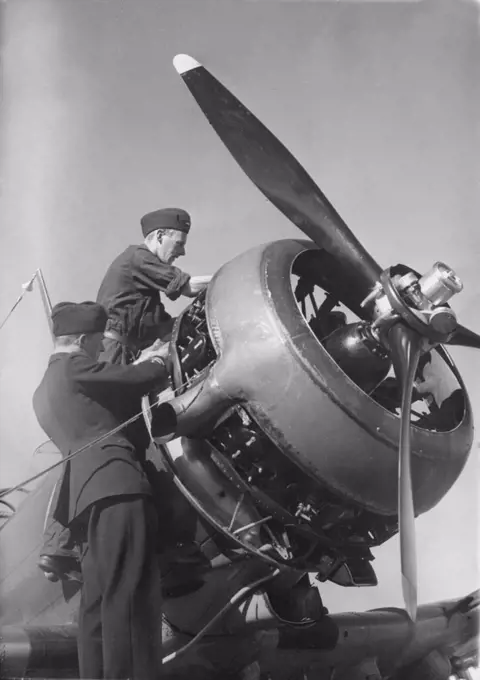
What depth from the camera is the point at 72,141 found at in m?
6.66

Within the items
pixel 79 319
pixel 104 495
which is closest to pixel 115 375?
pixel 79 319

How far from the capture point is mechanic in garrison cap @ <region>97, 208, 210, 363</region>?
5.61m

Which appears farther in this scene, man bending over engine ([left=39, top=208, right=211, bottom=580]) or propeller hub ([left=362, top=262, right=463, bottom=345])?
man bending over engine ([left=39, top=208, right=211, bottom=580])

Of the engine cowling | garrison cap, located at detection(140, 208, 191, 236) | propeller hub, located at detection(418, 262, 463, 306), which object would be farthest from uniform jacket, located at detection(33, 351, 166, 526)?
propeller hub, located at detection(418, 262, 463, 306)

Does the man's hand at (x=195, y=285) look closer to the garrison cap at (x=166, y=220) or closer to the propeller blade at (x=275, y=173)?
the garrison cap at (x=166, y=220)

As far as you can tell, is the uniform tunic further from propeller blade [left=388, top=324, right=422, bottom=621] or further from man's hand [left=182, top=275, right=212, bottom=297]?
propeller blade [left=388, top=324, right=422, bottom=621]

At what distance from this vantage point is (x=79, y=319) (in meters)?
5.26

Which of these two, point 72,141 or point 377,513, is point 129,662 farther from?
point 72,141

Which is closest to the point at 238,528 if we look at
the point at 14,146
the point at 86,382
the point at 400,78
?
the point at 86,382

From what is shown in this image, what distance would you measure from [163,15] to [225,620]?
13.6ft

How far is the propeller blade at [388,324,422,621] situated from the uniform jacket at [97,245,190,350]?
168 centimetres

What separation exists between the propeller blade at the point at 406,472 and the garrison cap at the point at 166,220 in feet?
5.98

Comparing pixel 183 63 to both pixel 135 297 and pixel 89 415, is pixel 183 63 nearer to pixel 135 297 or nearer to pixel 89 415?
pixel 135 297

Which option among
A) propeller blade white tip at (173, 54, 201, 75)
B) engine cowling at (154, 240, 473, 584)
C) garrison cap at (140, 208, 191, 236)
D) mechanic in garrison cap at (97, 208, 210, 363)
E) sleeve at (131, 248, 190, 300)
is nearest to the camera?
engine cowling at (154, 240, 473, 584)
